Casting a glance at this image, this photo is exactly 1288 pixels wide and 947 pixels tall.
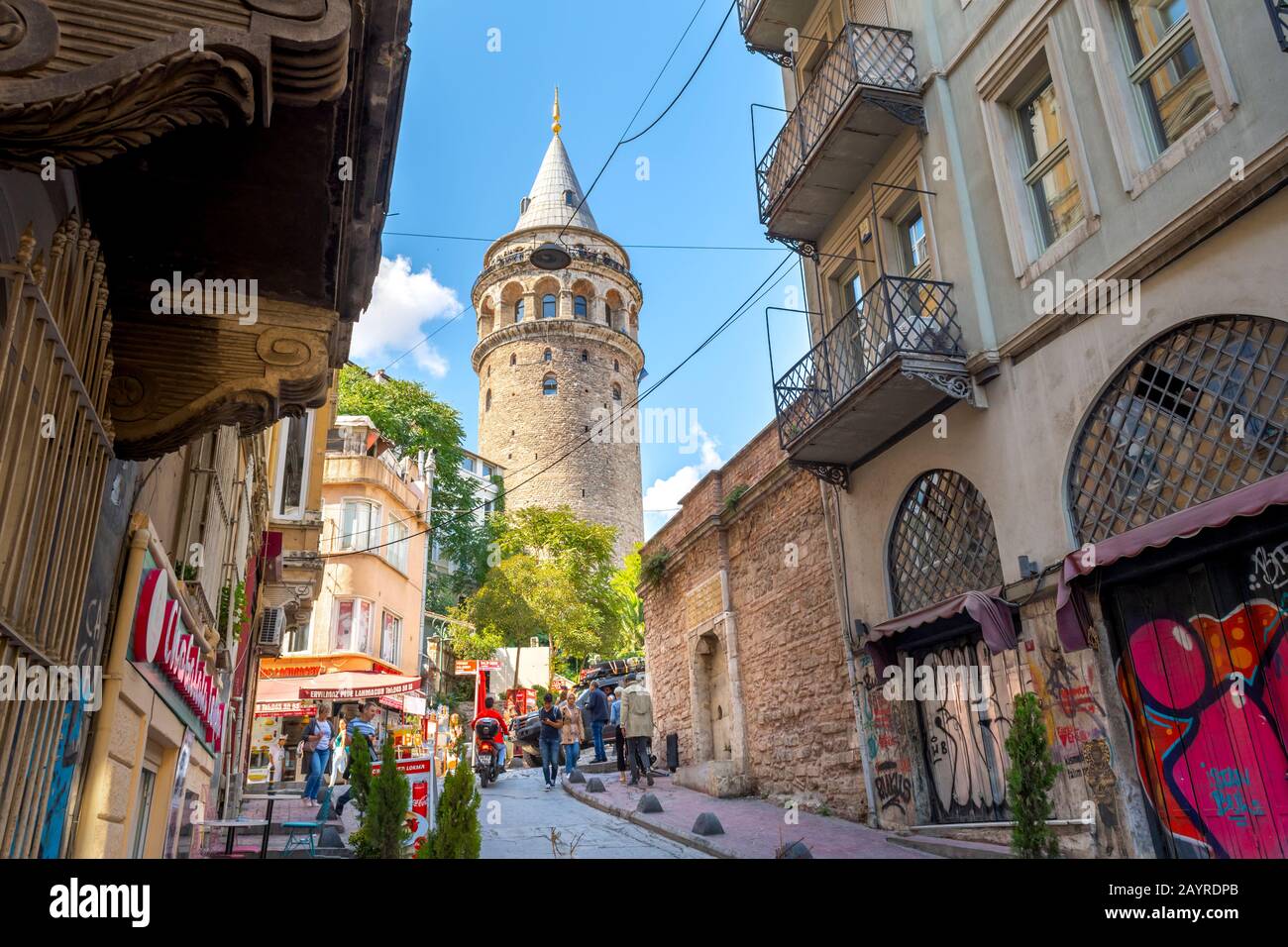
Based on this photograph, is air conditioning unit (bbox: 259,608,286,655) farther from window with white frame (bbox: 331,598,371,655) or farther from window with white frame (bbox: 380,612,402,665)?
window with white frame (bbox: 380,612,402,665)

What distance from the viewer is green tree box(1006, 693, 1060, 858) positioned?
5.95 m

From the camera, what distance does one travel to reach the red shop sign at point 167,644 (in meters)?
5.15

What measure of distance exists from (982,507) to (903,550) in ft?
5.01

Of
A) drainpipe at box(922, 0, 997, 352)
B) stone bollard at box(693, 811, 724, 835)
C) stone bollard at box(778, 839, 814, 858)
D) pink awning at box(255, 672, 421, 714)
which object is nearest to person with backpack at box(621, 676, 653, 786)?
stone bollard at box(693, 811, 724, 835)

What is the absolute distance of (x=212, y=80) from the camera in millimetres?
2764

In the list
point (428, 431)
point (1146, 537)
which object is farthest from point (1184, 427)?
point (428, 431)

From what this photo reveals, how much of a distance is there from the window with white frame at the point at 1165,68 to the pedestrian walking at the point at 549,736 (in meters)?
12.0

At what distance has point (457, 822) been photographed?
5.25 m

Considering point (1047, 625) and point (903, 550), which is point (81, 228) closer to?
point (1047, 625)

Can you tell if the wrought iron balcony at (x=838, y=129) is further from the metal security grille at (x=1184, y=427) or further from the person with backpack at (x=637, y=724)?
the person with backpack at (x=637, y=724)

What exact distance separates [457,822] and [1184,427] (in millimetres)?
6332

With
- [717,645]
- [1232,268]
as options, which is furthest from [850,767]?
[1232,268]

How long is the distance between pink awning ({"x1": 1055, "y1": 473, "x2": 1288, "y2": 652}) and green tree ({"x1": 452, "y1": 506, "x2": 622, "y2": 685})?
32.2 meters

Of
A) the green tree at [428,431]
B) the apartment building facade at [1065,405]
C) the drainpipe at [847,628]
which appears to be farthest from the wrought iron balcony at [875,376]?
the green tree at [428,431]
